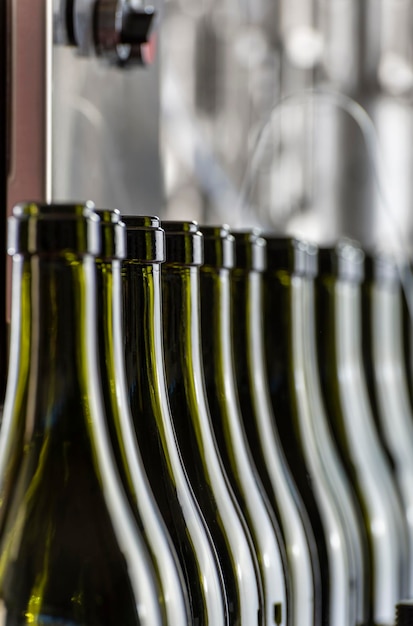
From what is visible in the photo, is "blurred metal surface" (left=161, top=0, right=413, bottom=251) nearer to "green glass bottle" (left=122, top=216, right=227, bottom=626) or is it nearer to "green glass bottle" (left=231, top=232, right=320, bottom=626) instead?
"green glass bottle" (left=231, top=232, right=320, bottom=626)

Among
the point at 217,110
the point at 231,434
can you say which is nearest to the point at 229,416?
the point at 231,434

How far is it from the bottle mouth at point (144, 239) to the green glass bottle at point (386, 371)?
41cm

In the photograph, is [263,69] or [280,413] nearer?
[280,413]

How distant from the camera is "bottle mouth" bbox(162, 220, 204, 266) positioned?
0.36 m

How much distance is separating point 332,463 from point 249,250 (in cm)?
19

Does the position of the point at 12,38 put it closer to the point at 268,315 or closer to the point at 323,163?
the point at 268,315

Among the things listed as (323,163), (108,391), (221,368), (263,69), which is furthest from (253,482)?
(323,163)

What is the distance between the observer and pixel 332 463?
23.6 inches

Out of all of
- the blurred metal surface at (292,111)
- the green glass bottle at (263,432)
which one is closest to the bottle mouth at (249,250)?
the green glass bottle at (263,432)

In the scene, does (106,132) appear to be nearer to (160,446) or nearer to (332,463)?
(332,463)

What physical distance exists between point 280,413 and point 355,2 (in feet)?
12.1

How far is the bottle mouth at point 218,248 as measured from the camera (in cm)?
40

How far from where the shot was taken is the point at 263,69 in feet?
9.48

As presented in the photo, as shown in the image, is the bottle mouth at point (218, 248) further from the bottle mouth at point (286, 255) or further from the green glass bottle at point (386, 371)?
the green glass bottle at point (386, 371)
